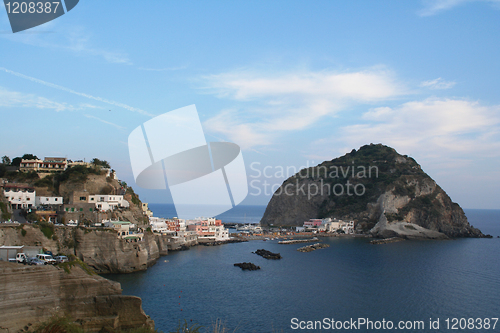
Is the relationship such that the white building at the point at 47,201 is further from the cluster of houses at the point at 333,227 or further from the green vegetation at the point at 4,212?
the cluster of houses at the point at 333,227

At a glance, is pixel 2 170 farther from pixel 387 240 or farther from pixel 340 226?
pixel 340 226

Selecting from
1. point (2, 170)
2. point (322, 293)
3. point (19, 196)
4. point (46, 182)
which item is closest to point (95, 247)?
point (19, 196)

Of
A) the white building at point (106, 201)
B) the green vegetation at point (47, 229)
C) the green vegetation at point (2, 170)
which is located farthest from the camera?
the green vegetation at point (2, 170)

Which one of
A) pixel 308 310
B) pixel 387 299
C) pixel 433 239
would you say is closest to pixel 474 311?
pixel 387 299

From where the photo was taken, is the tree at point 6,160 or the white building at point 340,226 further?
the white building at point 340,226

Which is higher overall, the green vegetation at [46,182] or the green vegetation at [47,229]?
the green vegetation at [46,182]

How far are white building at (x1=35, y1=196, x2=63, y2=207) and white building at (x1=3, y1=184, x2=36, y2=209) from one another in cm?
81

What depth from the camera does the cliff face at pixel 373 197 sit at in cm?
8544

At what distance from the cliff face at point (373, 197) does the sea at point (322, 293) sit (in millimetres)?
36713

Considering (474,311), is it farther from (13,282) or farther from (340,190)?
(340,190)

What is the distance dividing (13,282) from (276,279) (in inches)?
969

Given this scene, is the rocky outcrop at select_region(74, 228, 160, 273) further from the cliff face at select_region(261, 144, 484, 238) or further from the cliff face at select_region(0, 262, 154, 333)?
the cliff face at select_region(261, 144, 484, 238)

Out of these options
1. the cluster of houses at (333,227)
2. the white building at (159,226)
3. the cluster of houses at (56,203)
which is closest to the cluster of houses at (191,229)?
the white building at (159,226)

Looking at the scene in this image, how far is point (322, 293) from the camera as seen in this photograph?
30.3m
